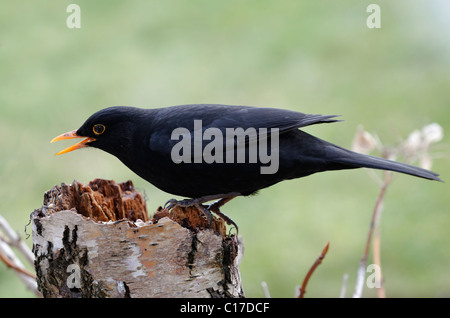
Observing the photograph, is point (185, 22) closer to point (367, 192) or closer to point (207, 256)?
point (367, 192)

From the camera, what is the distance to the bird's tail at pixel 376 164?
350cm

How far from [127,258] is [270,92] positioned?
5923mm

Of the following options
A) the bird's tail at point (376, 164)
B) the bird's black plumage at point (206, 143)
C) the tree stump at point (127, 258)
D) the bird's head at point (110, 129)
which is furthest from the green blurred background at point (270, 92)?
the tree stump at point (127, 258)

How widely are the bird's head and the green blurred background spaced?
2.19 m

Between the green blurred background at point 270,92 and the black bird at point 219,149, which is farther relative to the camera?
the green blurred background at point 270,92

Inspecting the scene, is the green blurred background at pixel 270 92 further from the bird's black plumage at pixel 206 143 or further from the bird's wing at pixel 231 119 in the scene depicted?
the bird's wing at pixel 231 119

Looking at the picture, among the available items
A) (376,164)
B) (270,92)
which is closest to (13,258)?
(376,164)

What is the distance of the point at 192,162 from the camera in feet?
11.9

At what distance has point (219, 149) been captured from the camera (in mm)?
3658

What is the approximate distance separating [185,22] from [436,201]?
4976 mm

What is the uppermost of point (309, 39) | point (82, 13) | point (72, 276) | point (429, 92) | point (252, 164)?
point (82, 13)

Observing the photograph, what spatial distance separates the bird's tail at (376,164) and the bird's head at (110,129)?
134cm

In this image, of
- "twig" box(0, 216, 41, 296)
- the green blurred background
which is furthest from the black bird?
the green blurred background
